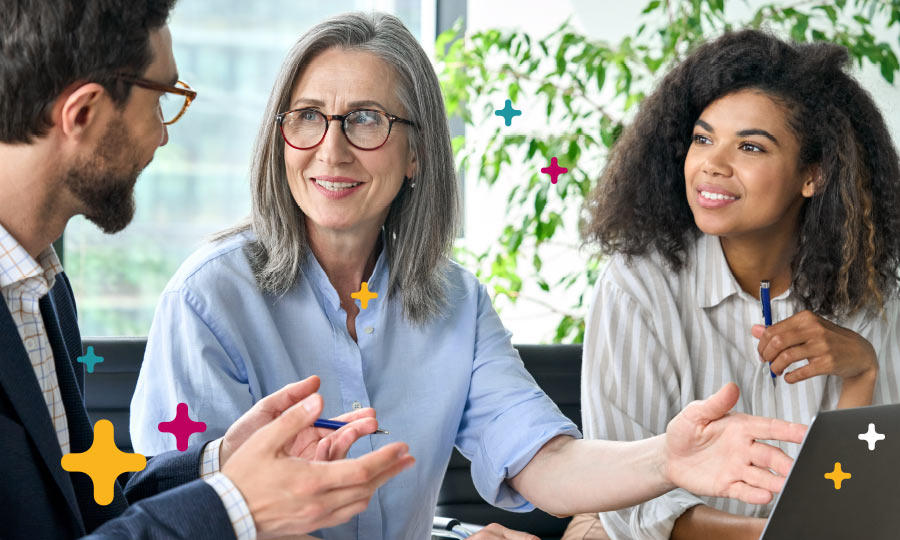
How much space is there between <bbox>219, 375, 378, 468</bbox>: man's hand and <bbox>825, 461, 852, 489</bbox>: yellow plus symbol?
0.51 meters

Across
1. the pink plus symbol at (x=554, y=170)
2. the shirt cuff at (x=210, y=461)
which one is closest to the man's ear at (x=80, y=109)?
Result: the shirt cuff at (x=210, y=461)

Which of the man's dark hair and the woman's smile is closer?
the man's dark hair

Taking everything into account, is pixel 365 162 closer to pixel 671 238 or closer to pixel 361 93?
pixel 361 93

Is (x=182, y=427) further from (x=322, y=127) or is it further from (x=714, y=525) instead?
(x=714, y=525)

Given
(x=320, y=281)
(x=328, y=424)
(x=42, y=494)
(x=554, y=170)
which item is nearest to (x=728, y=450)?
(x=328, y=424)

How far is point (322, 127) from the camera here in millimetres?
1647

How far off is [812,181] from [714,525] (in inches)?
30.3

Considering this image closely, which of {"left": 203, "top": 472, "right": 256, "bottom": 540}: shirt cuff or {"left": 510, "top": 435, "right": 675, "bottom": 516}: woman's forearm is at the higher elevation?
{"left": 203, "top": 472, "right": 256, "bottom": 540}: shirt cuff

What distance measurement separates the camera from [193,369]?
147 centimetres

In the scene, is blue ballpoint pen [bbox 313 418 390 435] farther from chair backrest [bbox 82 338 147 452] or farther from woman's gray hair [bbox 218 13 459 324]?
chair backrest [bbox 82 338 147 452]

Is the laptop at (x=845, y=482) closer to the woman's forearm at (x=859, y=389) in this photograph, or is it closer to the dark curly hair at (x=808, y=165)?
the woman's forearm at (x=859, y=389)

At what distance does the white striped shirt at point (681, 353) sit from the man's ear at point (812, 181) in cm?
20

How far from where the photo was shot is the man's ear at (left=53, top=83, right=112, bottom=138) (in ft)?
3.49

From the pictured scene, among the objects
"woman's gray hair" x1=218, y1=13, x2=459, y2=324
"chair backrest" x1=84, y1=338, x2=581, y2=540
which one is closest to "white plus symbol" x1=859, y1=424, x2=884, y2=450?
"woman's gray hair" x1=218, y1=13, x2=459, y2=324
